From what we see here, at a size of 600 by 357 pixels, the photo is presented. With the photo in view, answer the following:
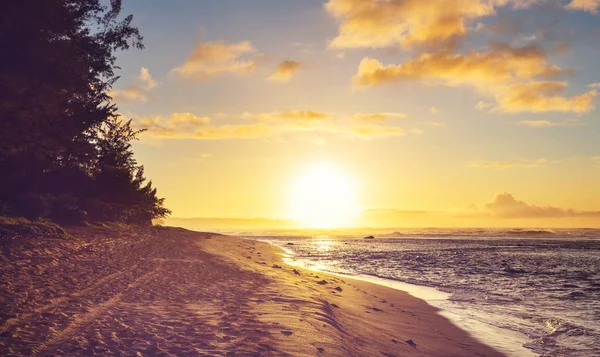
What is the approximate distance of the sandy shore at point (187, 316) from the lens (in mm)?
7230

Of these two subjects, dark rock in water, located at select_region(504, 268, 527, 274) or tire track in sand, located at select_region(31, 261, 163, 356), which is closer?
tire track in sand, located at select_region(31, 261, 163, 356)

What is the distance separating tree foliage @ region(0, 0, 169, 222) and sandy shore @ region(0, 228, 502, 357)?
5.81 metres

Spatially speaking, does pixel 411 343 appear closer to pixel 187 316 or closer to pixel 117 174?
pixel 187 316

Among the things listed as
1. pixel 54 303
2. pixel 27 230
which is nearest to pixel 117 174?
pixel 27 230

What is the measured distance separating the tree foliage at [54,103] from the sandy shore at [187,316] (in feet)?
19.1

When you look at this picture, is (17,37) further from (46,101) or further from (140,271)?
(140,271)

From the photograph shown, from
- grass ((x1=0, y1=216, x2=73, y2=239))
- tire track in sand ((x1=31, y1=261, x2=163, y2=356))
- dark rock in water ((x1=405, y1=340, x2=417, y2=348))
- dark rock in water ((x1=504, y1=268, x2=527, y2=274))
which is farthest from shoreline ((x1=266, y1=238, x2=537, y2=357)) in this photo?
grass ((x1=0, y1=216, x2=73, y2=239))

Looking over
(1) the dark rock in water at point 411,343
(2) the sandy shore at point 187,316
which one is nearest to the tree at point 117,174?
(2) the sandy shore at point 187,316

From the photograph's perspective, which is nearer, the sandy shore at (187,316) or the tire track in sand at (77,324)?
the tire track in sand at (77,324)

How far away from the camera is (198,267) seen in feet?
61.6

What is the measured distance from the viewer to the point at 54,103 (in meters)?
18.6

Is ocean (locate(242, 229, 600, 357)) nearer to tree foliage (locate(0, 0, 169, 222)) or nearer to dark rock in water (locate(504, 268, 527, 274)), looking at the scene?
dark rock in water (locate(504, 268, 527, 274))

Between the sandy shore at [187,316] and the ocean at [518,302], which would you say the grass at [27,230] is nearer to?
the sandy shore at [187,316]

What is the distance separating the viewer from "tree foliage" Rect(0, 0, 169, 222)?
18.4 meters
